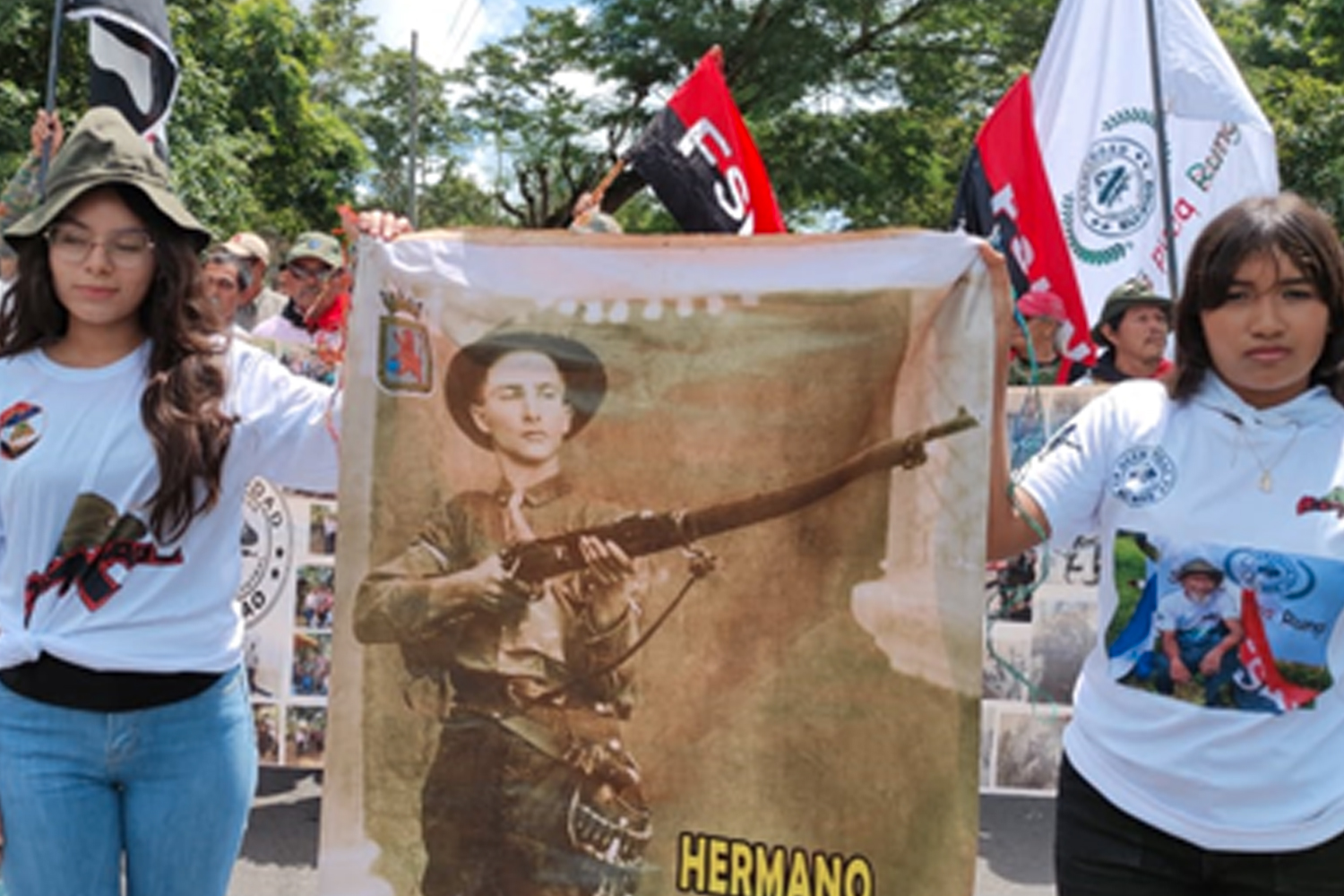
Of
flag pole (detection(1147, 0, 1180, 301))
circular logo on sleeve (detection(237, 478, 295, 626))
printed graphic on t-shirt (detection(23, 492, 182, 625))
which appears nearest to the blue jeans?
printed graphic on t-shirt (detection(23, 492, 182, 625))

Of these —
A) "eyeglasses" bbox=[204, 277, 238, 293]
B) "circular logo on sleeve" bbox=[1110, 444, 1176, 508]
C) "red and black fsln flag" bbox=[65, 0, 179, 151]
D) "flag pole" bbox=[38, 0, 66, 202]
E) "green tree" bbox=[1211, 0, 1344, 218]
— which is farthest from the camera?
"green tree" bbox=[1211, 0, 1344, 218]

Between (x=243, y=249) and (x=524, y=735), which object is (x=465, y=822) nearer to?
(x=524, y=735)

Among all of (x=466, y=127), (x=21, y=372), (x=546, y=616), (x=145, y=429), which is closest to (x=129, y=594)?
(x=145, y=429)

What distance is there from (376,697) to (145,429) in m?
0.61

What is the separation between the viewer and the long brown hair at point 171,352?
2287mm

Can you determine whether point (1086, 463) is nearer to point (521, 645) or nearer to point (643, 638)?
point (643, 638)

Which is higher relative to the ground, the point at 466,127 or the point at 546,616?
the point at 466,127

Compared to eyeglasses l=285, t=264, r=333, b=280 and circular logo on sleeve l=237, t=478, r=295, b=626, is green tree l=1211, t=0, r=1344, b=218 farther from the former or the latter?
circular logo on sleeve l=237, t=478, r=295, b=626

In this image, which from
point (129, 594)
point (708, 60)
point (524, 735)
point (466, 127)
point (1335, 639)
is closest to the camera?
point (1335, 639)

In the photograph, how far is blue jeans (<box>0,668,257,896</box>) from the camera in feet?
7.41

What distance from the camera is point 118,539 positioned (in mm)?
2273

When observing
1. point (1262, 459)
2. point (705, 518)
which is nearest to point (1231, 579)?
point (1262, 459)

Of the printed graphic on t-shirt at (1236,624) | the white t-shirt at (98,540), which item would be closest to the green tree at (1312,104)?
the printed graphic on t-shirt at (1236,624)

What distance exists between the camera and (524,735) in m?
2.44
